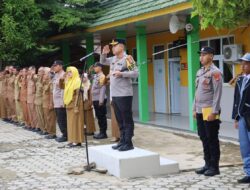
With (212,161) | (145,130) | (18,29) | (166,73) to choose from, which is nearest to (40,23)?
(18,29)

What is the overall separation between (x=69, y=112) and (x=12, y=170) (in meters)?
2.84

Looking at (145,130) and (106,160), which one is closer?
(106,160)

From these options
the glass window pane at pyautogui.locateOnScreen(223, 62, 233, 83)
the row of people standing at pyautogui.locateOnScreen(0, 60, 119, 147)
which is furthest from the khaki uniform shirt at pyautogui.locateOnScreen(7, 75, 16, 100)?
the glass window pane at pyautogui.locateOnScreen(223, 62, 233, 83)

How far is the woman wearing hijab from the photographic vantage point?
11109 millimetres

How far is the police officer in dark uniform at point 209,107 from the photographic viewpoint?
732 centimetres

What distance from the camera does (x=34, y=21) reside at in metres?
17.7

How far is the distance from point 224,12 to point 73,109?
20.5 feet

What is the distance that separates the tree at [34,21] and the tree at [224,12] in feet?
37.7

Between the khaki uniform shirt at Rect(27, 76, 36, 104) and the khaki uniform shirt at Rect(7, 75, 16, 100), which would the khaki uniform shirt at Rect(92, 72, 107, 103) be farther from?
the khaki uniform shirt at Rect(7, 75, 16, 100)

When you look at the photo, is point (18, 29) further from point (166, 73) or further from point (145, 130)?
point (145, 130)

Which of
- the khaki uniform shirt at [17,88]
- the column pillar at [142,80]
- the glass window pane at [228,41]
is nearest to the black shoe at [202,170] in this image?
the glass window pane at [228,41]

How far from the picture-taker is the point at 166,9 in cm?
1212

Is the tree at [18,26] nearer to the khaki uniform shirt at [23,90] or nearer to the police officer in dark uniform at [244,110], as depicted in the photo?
the khaki uniform shirt at [23,90]

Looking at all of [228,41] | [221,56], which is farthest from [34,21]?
[228,41]
